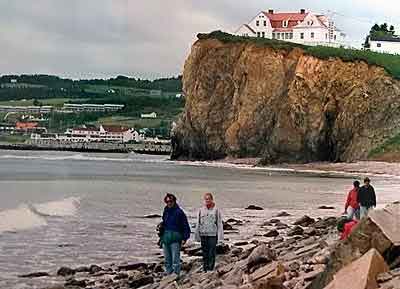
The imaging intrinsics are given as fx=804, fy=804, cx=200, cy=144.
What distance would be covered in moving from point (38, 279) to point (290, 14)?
378ft

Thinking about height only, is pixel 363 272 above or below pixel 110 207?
above

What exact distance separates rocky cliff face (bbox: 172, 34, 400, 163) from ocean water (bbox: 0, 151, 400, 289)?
12.3 metres

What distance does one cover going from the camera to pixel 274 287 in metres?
11.6

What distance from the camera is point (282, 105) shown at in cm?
10100

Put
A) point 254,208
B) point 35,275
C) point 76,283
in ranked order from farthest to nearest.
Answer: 1. point 254,208
2. point 35,275
3. point 76,283

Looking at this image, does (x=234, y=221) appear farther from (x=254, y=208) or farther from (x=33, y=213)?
(x=33, y=213)

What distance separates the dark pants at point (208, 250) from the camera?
51.6ft

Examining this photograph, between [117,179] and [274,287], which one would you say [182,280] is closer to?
[274,287]

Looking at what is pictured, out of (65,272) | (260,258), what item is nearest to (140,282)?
(65,272)

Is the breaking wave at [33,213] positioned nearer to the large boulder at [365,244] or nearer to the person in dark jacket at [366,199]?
the person in dark jacket at [366,199]

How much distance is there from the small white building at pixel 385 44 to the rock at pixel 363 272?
11377 cm

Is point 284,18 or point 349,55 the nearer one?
point 349,55

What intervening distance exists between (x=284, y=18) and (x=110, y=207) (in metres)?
89.4

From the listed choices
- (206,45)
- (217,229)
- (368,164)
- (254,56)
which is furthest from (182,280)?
(206,45)
